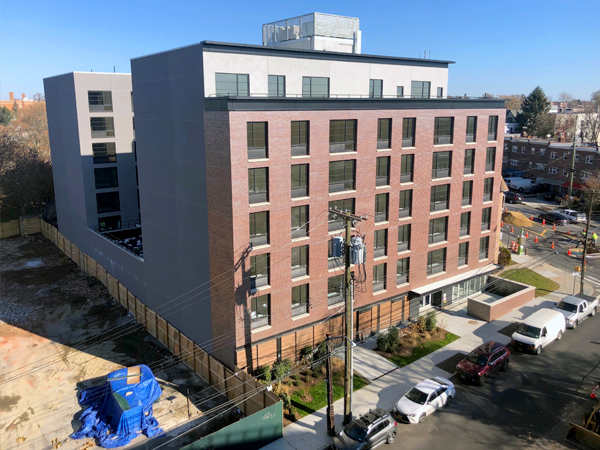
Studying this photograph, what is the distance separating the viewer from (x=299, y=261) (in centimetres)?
3145

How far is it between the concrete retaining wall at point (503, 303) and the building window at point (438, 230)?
596 cm

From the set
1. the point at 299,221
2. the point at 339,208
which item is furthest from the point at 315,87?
the point at 299,221

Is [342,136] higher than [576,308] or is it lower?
higher

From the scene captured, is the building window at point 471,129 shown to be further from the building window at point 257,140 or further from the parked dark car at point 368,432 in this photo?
the parked dark car at point 368,432

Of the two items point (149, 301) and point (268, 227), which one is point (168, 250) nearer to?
point (149, 301)

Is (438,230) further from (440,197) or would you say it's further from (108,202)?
(108,202)

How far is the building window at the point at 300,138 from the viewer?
29703 mm

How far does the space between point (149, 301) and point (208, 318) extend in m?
9.63

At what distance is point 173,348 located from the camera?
1334 inches

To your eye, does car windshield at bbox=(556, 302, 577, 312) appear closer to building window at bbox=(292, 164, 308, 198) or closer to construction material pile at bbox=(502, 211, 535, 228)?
building window at bbox=(292, 164, 308, 198)

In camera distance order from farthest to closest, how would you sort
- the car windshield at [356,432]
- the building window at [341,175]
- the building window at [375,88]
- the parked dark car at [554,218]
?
the parked dark car at [554,218] → the building window at [375,88] → the building window at [341,175] → the car windshield at [356,432]

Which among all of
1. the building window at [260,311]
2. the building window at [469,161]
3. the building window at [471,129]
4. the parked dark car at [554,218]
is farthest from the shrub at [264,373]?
the parked dark car at [554,218]

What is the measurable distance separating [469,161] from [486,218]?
634 cm

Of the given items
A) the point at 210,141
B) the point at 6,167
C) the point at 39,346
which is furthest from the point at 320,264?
the point at 6,167
